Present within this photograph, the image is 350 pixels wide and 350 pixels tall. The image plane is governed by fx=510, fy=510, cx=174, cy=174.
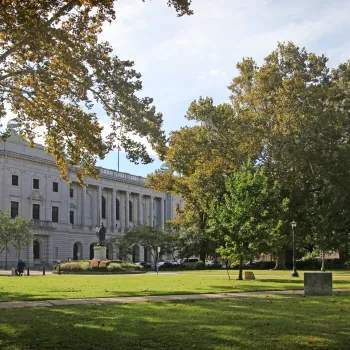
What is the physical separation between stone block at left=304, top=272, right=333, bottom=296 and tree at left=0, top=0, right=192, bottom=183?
8154 millimetres

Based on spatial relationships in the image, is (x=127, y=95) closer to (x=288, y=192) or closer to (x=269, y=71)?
(x=269, y=71)

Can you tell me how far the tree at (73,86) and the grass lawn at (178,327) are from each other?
28.8 feet

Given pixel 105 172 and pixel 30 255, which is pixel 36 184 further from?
pixel 105 172

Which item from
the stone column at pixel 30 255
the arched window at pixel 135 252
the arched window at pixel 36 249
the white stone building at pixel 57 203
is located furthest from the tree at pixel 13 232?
the arched window at pixel 135 252

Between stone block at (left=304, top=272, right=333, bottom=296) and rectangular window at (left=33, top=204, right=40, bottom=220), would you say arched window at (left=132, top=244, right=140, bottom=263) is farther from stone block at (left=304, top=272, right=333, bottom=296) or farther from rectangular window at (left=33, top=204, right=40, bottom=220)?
stone block at (left=304, top=272, right=333, bottom=296)

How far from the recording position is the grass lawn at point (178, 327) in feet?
29.1

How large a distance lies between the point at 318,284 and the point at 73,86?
13.0 metres

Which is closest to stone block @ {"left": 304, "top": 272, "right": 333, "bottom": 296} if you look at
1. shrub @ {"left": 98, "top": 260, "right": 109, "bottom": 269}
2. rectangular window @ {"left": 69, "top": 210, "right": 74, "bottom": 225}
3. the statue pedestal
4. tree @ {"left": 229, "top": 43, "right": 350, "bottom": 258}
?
tree @ {"left": 229, "top": 43, "right": 350, "bottom": 258}

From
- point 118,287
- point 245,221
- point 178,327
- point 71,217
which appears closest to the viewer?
point 178,327

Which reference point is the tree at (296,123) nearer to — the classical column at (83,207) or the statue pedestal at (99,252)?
the statue pedestal at (99,252)

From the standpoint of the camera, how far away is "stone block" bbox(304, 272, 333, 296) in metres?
17.9

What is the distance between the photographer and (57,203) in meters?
89.8

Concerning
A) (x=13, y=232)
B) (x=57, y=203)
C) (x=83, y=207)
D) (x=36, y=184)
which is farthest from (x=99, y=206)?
(x=13, y=232)

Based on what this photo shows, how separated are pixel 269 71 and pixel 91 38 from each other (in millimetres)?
27133
